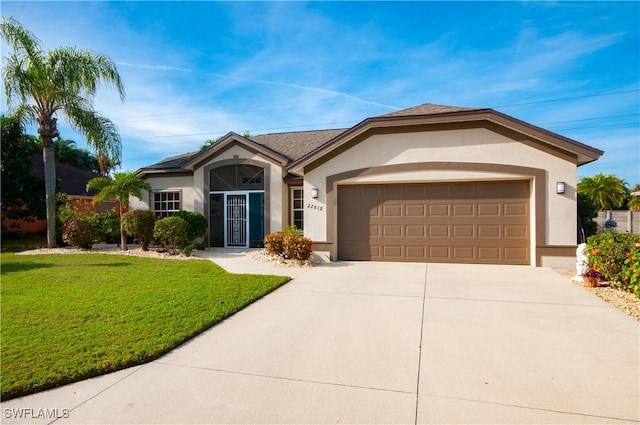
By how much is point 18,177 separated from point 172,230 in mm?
9301

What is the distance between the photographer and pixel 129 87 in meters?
13.2

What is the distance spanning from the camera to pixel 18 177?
1495cm

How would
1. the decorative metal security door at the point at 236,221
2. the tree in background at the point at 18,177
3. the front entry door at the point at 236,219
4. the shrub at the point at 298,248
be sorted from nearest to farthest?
1. the shrub at the point at 298,248
2. the front entry door at the point at 236,219
3. the decorative metal security door at the point at 236,221
4. the tree in background at the point at 18,177

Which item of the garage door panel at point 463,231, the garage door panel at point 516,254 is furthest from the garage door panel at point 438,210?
the garage door panel at point 516,254

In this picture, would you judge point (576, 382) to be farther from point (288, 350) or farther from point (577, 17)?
point (577, 17)

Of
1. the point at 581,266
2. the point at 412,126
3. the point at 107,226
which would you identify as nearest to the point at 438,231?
the point at 412,126

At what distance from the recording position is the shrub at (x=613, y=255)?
6742mm

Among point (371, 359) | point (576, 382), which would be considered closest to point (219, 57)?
point (371, 359)

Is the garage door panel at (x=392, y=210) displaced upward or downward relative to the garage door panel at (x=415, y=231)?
upward

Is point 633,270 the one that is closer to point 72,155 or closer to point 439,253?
point 439,253

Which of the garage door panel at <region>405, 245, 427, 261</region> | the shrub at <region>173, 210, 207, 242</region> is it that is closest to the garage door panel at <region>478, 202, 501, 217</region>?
the garage door panel at <region>405, 245, 427, 261</region>

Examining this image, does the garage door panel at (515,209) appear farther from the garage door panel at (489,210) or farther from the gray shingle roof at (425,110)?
the gray shingle roof at (425,110)

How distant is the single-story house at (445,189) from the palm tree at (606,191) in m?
21.3

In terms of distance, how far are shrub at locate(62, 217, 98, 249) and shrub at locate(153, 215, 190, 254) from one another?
3204 mm
